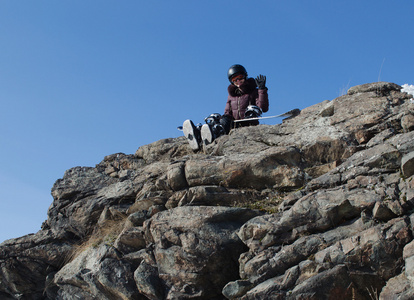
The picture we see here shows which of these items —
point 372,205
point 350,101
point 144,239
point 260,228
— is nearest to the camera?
point 372,205

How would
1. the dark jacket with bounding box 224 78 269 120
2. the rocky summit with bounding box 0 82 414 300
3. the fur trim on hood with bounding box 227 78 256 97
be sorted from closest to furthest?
the rocky summit with bounding box 0 82 414 300, the dark jacket with bounding box 224 78 269 120, the fur trim on hood with bounding box 227 78 256 97

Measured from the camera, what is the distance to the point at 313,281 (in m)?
6.99

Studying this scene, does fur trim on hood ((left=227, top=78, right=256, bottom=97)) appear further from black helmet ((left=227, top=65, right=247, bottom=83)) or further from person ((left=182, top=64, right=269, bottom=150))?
black helmet ((left=227, top=65, right=247, bottom=83))

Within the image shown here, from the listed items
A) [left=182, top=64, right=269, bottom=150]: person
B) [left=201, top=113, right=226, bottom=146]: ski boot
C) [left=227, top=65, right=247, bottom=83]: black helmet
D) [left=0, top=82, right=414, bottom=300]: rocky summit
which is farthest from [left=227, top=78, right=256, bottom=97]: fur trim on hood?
[left=0, top=82, right=414, bottom=300]: rocky summit

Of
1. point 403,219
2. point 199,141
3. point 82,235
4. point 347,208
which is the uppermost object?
point 199,141

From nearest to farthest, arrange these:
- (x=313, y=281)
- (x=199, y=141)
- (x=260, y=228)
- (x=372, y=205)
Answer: (x=313, y=281) → (x=372, y=205) → (x=260, y=228) → (x=199, y=141)

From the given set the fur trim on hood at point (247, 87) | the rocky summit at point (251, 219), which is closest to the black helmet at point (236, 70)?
the fur trim on hood at point (247, 87)

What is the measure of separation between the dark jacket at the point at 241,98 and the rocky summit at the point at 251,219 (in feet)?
5.85

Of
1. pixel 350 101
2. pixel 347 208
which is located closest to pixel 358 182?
pixel 347 208

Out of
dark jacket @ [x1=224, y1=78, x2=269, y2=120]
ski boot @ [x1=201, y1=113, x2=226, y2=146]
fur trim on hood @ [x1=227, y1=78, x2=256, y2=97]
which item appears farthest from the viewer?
fur trim on hood @ [x1=227, y1=78, x2=256, y2=97]

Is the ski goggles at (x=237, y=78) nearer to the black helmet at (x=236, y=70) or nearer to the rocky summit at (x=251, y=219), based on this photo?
the black helmet at (x=236, y=70)

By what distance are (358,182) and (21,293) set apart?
28.3 feet

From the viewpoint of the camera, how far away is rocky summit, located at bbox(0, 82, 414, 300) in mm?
7113

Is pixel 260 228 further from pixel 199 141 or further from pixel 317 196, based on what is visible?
pixel 199 141
